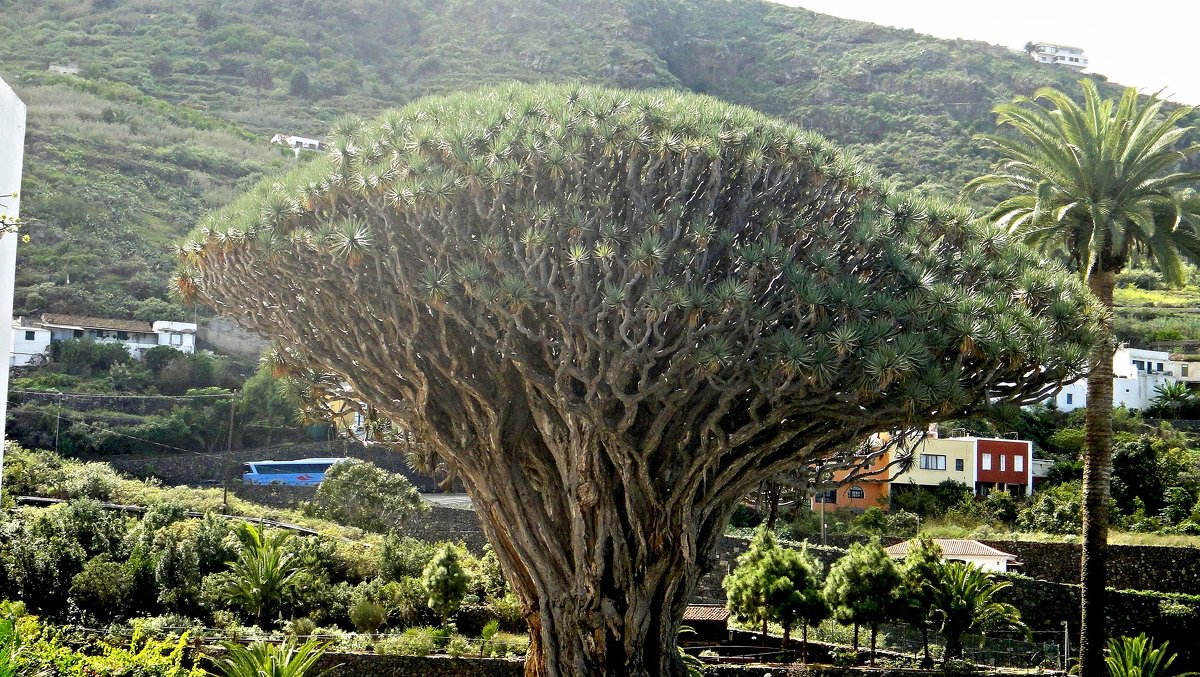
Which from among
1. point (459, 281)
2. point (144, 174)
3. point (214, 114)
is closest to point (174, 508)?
point (459, 281)

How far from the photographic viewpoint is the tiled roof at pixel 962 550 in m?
27.5

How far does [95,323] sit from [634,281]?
1613 inches

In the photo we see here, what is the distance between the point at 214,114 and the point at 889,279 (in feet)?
242

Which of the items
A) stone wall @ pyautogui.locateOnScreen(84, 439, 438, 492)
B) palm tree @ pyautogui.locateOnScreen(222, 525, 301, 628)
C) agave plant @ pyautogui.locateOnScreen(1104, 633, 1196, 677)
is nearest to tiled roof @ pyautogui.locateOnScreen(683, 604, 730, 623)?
agave plant @ pyautogui.locateOnScreen(1104, 633, 1196, 677)

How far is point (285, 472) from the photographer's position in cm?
3812

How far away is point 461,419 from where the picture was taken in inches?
501

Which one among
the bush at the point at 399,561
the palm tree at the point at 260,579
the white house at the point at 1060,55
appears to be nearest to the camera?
the palm tree at the point at 260,579

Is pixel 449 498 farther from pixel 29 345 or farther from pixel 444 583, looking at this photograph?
pixel 29 345

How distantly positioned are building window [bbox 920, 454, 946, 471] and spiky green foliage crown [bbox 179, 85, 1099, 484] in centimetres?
2712

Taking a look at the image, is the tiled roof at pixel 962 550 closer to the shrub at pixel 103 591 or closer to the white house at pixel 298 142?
the shrub at pixel 103 591

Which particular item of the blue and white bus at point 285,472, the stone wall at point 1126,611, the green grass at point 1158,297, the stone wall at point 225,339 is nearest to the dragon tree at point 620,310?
the stone wall at point 1126,611

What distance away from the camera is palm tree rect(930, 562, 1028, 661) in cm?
2095

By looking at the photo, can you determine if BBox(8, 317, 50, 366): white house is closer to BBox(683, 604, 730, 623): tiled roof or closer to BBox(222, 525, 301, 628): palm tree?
BBox(222, 525, 301, 628): palm tree

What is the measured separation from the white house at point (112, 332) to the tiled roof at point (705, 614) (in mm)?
29638
